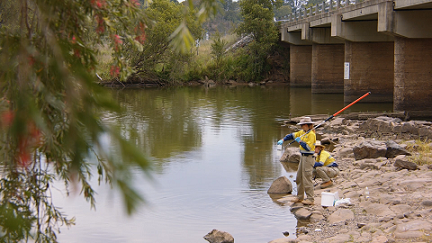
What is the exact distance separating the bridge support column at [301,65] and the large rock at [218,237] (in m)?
39.9

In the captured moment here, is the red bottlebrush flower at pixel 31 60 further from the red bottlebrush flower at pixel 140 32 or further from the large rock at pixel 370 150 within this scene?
the large rock at pixel 370 150

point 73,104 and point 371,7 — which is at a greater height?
point 371,7

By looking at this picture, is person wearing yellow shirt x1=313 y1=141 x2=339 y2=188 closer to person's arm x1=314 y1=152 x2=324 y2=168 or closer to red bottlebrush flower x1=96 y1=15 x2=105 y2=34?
person's arm x1=314 y1=152 x2=324 y2=168

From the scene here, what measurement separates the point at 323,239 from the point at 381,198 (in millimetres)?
1800

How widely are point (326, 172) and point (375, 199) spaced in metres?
2.66

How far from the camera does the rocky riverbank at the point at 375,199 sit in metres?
7.19

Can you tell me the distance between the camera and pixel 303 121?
952 cm

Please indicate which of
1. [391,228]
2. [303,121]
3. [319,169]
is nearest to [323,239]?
[391,228]

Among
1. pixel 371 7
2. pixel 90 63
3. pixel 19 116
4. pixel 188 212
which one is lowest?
pixel 188 212

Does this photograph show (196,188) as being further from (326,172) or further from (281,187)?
(326,172)

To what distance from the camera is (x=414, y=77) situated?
74.8 feet

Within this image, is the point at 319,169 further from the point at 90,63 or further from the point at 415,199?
the point at 90,63

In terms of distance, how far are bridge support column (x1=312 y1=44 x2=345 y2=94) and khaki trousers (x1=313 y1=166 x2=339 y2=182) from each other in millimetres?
27326

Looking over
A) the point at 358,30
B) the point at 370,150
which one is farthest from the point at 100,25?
the point at 358,30
